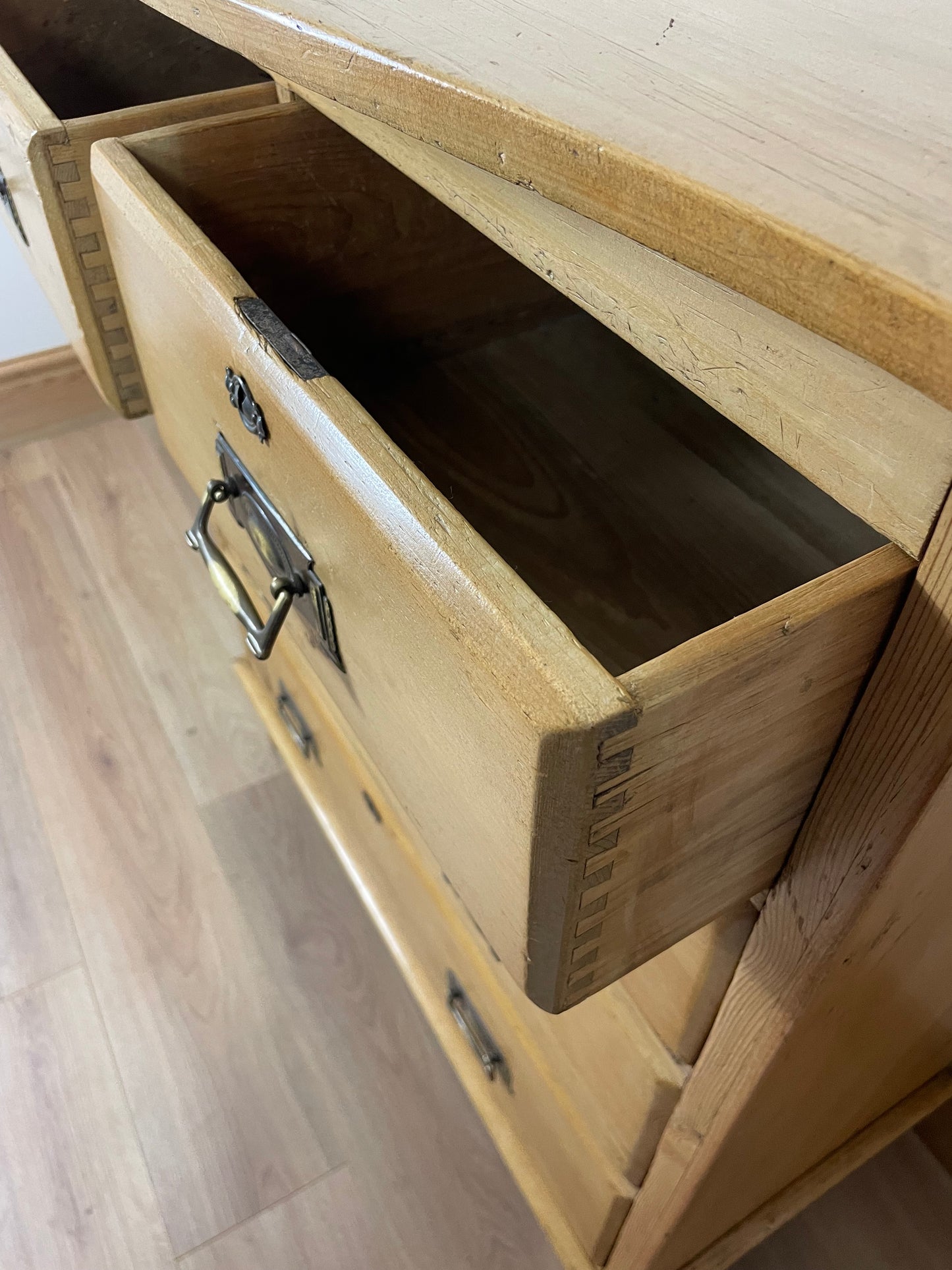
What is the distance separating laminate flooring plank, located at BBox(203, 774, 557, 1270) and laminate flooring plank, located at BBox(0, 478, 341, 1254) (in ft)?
0.08

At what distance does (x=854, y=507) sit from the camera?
0.86 ft

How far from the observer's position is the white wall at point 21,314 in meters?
1.35

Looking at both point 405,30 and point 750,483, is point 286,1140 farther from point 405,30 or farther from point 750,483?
point 405,30

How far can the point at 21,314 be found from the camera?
1407 mm

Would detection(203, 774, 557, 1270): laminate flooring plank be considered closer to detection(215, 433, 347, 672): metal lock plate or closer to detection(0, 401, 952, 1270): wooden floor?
detection(0, 401, 952, 1270): wooden floor

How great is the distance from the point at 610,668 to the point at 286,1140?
0.58m

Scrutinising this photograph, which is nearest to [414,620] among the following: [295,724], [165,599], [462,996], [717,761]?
[717,761]

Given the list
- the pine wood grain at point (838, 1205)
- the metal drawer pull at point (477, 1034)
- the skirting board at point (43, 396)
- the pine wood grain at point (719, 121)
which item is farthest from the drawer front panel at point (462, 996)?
the skirting board at point (43, 396)

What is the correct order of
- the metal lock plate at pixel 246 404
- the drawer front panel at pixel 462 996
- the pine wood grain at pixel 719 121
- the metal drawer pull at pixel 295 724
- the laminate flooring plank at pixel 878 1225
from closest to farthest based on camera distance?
the pine wood grain at pixel 719 121 → the metal lock plate at pixel 246 404 → the drawer front panel at pixel 462 996 → the laminate flooring plank at pixel 878 1225 → the metal drawer pull at pixel 295 724

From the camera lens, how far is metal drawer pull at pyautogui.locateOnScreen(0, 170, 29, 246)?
63cm

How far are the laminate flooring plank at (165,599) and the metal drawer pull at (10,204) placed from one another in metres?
0.59

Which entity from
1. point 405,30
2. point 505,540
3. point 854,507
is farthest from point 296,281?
point 854,507

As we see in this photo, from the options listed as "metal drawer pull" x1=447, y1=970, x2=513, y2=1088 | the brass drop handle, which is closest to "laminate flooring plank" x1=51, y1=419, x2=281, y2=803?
"metal drawer pull" x1=447, y1=970, x2=513, y2=1088

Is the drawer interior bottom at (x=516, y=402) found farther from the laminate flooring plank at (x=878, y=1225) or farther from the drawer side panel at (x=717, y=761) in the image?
the laminate flooring plank at (x=878, y=1225)
